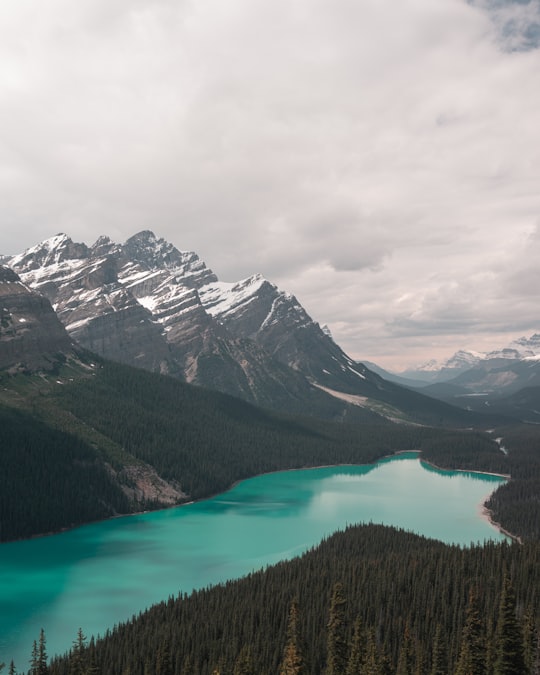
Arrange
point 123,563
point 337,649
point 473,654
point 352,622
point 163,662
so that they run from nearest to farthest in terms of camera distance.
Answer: point 473,654 < point 337,649 < point 163,662 < point 352,622 < point 123,563

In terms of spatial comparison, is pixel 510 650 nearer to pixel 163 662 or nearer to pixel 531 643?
pixel 531 643

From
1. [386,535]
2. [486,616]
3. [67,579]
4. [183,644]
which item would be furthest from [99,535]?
[486,616]

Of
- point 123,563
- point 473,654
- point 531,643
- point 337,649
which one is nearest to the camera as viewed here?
point 473,654

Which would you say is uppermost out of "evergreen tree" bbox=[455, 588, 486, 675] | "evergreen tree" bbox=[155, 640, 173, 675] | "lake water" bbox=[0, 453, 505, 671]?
"evergreen tree" bbox=[455, 588, 486, 675]

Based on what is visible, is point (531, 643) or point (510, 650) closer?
point (510, 650)

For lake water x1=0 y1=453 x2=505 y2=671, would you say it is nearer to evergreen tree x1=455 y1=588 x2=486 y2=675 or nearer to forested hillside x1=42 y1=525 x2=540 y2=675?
forested hillside x1=42 y1=525 x2=540 y2=675

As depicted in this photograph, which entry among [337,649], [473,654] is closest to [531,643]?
[473,654]

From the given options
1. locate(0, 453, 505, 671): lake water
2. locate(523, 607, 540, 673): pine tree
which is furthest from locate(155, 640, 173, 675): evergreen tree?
locate(523, 607, 540, 673): pine tree

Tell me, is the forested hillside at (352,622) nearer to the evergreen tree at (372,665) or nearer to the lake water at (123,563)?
the evergreen tree at (372,665)

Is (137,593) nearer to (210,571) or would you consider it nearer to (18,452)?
(210,571)
